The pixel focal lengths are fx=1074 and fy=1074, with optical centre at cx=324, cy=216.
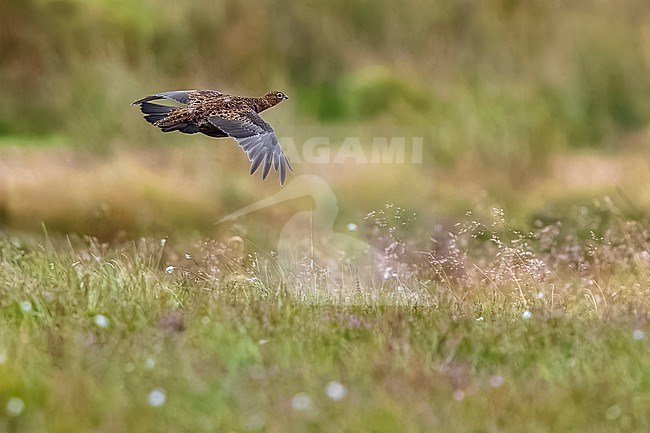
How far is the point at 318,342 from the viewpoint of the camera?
4.71m

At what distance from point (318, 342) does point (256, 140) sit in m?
1.37

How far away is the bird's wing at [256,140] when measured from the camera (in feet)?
18.2

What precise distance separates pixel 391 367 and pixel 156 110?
2.66 m

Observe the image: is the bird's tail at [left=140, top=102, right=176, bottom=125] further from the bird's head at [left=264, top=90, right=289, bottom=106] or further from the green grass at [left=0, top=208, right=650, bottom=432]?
the green grass at [left=0, top=208, right=650, bottom=432]

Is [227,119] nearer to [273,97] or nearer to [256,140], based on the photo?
[256,140]

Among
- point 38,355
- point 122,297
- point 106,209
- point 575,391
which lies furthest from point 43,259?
point 575,391

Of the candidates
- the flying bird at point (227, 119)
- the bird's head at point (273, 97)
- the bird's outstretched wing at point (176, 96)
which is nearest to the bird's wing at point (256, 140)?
the flying bird at point (227, 119)

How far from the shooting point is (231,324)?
483 cm

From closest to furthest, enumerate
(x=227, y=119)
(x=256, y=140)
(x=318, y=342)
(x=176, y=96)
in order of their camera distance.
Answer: (x=318, y=342)
(x=256, y=140)
(x=227, y=119)
(x=176, y=96)

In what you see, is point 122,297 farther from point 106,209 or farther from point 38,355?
point 106,209

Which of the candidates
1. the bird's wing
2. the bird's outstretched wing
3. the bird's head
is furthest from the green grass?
the bird's head

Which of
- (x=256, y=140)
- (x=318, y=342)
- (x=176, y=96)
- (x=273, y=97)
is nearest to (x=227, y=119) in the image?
(x=256, y=140)

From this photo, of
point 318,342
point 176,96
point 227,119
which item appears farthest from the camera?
point 176,96

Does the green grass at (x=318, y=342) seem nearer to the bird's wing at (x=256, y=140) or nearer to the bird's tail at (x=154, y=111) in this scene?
the bird's wing at (x=256, y=140)
